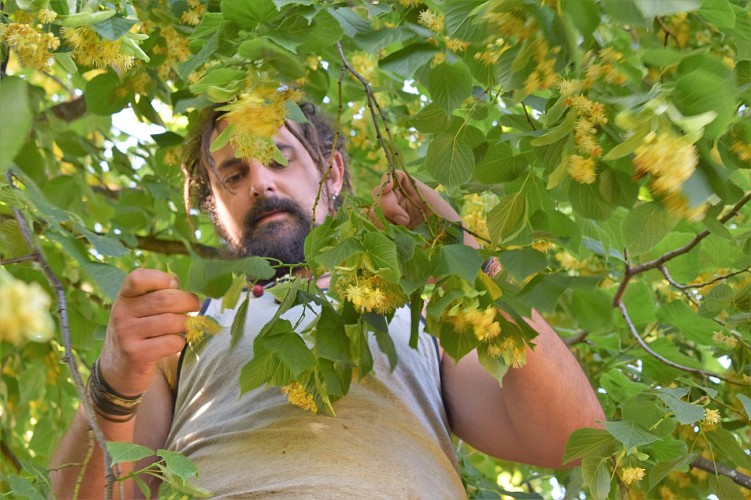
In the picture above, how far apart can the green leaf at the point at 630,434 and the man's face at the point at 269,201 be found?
98 centimetres

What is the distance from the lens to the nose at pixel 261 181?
2.35 meters

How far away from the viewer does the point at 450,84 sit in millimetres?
1535

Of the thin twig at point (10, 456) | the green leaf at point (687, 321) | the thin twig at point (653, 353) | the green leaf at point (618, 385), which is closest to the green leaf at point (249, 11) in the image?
the thin twig at point (653, 353)

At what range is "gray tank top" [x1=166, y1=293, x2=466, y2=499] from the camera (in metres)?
1.75

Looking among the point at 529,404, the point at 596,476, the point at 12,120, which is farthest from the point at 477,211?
the point at 12,120

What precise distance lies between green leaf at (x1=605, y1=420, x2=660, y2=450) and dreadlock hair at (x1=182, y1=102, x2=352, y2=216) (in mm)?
1027

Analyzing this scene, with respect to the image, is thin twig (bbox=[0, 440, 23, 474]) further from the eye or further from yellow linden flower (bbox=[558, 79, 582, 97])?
yellow linden flower (bbox=[558, 79, 582, 97])

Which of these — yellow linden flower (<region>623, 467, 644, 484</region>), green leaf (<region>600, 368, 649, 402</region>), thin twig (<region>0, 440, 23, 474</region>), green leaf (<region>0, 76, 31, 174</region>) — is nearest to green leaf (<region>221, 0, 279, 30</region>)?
green leaf (<region>0, 76, 31, 174</region>)

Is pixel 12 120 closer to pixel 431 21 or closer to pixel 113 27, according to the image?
pixel 113 27

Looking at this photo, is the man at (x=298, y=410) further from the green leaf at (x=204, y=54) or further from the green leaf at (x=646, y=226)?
the green leaf at (x=646, y=226)

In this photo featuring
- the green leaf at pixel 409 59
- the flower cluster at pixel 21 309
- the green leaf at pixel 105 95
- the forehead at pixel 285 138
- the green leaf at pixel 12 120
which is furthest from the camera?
the forehead at pixel 285 138

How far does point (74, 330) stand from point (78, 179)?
42 cm

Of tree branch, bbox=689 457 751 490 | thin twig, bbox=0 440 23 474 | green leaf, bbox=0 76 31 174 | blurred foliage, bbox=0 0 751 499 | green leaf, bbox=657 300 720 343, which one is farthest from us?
thin twig, bbox=0 440 23 474

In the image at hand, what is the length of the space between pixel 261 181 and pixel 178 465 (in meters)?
1.04
